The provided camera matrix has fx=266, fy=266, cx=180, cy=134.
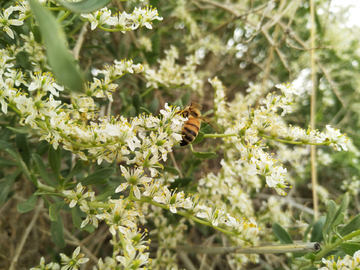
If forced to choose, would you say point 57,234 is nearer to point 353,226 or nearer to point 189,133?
point 189,133

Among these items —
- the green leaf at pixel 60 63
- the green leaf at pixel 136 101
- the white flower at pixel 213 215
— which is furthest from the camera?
the green leaf at pixel 136 101

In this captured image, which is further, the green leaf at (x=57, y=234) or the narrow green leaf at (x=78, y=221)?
the green leaf at (x=57, y=234)

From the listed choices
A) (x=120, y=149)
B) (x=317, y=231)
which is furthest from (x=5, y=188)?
(x=317, y=231)

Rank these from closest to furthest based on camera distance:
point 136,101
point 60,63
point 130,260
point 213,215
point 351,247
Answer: point 60,63 < point 130,260 < point 351,247 < point 213,215 < point 136,101

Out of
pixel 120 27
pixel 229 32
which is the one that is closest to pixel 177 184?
pixel 120 27

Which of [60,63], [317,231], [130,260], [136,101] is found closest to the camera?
[60,63]

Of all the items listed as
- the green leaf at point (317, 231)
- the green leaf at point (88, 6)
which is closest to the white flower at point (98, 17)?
the green leaf at point (88, 6)

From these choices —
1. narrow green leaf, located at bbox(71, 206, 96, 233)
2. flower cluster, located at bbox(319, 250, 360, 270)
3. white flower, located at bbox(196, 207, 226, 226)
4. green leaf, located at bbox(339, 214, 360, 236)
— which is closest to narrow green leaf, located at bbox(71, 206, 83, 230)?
narrow green leaf, located at bbox(71, 206, 96, 233)

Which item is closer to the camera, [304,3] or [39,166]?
[39,166]

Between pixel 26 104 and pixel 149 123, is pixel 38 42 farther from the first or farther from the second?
pixel 149 123

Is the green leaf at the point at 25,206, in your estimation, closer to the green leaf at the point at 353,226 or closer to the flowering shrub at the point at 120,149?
the flowering shrub at the point at 120,149

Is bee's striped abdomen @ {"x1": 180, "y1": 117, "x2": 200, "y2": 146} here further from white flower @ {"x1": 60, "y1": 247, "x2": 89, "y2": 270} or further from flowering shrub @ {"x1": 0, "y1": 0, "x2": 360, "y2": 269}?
white flower @ {"x1": 60, "y1": 247, "x2": 89, "y2": 270}
